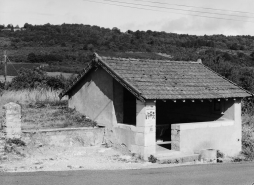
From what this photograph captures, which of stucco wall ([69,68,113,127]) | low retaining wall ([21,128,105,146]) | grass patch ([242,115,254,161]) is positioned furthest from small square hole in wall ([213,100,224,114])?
low retaining wall ([21,128,105,146])

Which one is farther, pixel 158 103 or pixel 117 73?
pixel 158 103

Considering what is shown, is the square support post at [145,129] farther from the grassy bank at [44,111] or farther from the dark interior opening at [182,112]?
the dark interior opening at [182,112]

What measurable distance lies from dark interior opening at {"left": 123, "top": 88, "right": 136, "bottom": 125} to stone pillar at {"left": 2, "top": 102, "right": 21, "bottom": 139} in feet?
16.4

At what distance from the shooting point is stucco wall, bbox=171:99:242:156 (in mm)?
15133

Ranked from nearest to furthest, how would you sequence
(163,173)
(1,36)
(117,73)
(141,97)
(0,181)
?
(0,181) < (163,173) < (141,97) < (117,73) < (1,36)

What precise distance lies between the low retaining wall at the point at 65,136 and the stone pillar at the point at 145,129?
2101 millimetres

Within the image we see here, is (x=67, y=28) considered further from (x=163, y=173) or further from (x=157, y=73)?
(x=163, y=173)


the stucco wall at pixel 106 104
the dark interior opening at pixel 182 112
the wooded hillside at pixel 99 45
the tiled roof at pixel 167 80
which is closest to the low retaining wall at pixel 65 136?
the stucco wall at pixel 106 104

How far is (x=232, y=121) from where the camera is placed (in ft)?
56.1

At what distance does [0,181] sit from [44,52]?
39386 millimetres

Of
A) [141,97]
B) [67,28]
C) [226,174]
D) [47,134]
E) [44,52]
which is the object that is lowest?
[226,174]

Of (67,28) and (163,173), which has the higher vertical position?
(67,28)

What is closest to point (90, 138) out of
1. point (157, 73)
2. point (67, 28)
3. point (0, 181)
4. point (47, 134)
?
point (47, 134)

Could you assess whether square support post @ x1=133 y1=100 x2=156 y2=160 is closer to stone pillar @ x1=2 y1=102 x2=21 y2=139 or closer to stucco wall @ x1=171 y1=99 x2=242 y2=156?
stucco wall @ x1=171 y1=99 x2=242 y2=156
